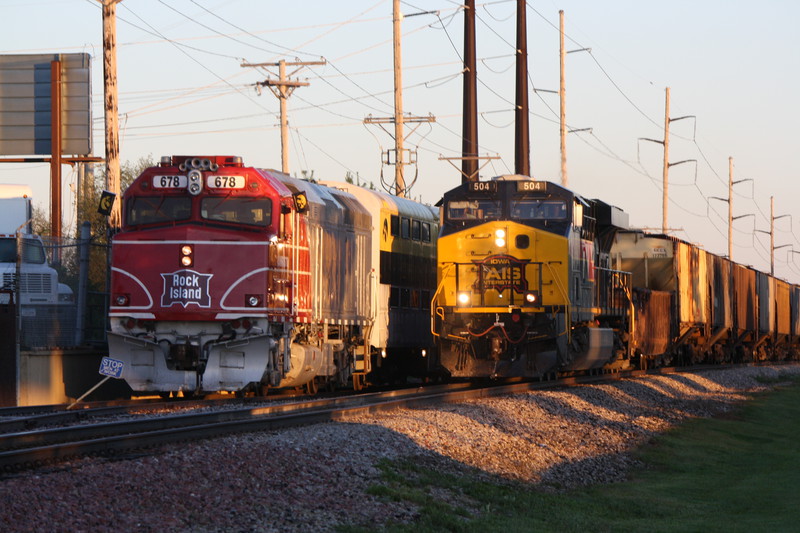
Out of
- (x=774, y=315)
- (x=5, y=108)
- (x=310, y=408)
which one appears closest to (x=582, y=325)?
(x=310, y=408)

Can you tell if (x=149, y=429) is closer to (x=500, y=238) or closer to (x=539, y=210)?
(x=500, y=238)

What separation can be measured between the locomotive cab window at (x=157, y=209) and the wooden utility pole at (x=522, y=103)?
2890 cm

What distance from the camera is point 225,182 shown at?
18.5 m

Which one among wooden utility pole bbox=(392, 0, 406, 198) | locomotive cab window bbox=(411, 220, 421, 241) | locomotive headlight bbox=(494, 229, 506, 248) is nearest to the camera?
locomotive headlight bbox=(494, 229, 506, 248)

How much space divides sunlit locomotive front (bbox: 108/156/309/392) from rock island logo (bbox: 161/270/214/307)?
16mm

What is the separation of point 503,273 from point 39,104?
17.7 meters

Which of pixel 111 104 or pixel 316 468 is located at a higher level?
pixel 111 104

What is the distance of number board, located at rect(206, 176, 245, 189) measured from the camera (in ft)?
60.6

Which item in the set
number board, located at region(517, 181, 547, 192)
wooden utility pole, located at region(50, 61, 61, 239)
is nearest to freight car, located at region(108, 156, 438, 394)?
number board, located at region(517, 181, 547, 192)

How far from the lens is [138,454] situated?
11180 millimetres

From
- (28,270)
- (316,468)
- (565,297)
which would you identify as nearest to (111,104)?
(28,270)

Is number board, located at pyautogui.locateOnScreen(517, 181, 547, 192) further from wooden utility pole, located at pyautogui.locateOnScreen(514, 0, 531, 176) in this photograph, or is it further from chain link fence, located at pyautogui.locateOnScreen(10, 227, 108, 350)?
wooden utility pole, located at pyautogui.locateOnScreen(514, 0, 531, 176)

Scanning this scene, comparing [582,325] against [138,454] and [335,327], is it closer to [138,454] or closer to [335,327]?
[335,327]

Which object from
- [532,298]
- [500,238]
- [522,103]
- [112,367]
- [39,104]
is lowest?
[112,367]
